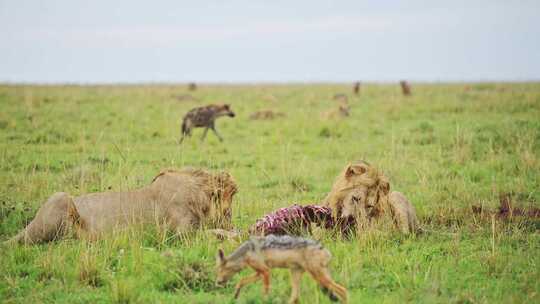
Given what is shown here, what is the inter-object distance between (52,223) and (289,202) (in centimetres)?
343

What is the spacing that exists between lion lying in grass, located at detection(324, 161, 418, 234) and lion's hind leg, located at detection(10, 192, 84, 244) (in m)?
2.83

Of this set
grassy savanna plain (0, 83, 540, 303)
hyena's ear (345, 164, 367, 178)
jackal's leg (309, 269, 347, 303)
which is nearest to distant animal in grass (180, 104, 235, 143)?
grassy savanna plain (0, 83, 540, 303)

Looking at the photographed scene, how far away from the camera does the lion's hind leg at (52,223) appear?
652 centimetres

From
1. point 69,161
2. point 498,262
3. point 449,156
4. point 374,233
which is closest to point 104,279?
point 374,233

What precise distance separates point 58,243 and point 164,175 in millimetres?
1358

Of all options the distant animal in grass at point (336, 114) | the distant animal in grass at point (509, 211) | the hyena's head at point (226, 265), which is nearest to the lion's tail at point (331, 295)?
the hyena's head at point (226, 265)

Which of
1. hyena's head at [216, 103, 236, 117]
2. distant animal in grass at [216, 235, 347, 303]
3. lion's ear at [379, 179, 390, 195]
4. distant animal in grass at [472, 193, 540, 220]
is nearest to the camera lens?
distant animal in grass at [216, 235, 347, 303]

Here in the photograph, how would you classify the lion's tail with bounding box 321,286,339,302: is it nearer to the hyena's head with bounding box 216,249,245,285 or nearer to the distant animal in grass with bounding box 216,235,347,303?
the distant animal in grass with bounding box 216,235,347,303

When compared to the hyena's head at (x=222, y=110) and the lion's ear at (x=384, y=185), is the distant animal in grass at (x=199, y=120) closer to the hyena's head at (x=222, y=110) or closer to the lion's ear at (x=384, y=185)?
the hyena's head at (x=222, y=110)

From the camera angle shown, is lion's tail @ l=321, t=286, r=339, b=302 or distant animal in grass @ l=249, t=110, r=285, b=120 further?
distant animal in grass @ l=249, t=110, r=285, b=120

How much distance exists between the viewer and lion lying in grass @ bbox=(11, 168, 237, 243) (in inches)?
258

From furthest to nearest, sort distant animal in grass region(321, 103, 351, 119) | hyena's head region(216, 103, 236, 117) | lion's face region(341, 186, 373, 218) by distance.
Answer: distant animal in grass region(321, 103, 351, 119) < hyena's head region(216, 103, 236, 117) < lion's face region(341, 186, 373, 218)

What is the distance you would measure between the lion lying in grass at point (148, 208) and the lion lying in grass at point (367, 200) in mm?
1182

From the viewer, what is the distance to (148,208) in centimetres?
686
